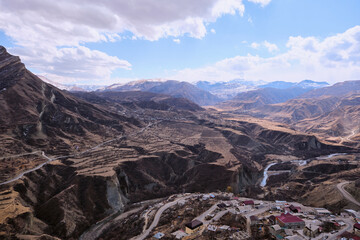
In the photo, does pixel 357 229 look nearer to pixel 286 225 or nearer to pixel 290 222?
pixel 290 222

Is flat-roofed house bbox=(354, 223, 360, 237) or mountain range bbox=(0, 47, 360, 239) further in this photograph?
mountain range bbox=(0, 47, 360, 239)

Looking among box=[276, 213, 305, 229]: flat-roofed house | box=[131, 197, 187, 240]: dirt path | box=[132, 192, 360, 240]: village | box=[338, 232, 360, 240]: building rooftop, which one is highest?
box=[276, 213, 305, 229]: flat-roofed house

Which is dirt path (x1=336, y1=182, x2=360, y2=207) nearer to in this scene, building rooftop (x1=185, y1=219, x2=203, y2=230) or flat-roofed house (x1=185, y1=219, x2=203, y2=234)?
building rooftop (x1=185, y1=219, x2=203, y2=230)

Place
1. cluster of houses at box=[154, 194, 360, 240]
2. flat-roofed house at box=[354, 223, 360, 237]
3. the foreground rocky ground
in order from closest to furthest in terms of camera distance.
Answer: cluster of houses at box=[154, 194, 360, 240] < flat-roofed house at box=[354, 223, 360, 237] < the foreground rocky ground

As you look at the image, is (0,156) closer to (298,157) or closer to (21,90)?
(21,90)

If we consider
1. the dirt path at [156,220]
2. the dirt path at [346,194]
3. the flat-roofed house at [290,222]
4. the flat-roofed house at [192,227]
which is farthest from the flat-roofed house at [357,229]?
the dirt path at [156,220]

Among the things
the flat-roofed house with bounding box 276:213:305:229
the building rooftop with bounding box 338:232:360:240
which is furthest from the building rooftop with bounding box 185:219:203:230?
the building rooftop with bounding box 338:232:360:240

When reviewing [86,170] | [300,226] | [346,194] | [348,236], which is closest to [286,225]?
[300,226]

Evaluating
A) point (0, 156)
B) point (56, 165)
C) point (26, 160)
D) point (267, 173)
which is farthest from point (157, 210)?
point (267, 173)
